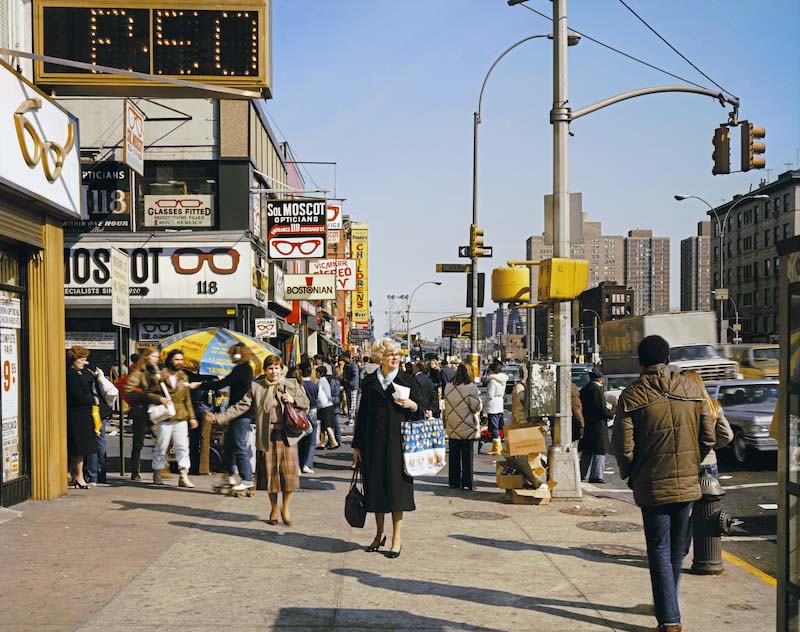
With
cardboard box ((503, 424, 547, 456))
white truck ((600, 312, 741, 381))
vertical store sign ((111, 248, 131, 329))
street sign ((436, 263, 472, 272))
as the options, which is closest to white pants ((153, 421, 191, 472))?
vertical store sign ((111, 248, 131, 329))

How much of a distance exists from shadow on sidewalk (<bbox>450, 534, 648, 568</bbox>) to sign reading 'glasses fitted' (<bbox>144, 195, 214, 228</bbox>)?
20.5 m

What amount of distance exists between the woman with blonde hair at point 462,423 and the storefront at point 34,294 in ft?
17.1

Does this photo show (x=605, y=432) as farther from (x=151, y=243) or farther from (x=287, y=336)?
(x=287, y=336)

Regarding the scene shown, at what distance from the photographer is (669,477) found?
5758mm

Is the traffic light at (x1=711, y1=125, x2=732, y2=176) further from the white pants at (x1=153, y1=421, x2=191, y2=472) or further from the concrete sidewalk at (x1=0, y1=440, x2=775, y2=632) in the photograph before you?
the white pants at (x1=153, y1=421, x2=191, y2=472)

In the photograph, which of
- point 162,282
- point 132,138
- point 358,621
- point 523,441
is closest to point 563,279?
point 523,441

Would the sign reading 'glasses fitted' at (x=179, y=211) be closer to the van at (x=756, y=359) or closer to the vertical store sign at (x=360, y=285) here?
the van at (x=756, y=359)

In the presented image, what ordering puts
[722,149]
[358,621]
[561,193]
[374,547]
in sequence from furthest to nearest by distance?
[722,149], [561,193], [374,547], [358,621]

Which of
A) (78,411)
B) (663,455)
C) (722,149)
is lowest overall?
(78,411)

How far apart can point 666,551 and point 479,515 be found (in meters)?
4.93

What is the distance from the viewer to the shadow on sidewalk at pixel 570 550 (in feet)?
26.7

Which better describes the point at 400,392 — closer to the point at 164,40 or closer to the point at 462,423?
the point at 462,423

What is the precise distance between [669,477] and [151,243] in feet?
78.1

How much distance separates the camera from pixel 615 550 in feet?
28.1
